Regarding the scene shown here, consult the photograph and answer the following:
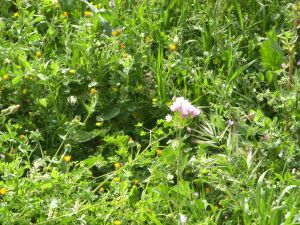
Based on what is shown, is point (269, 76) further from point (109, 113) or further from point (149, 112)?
point (109, 113)

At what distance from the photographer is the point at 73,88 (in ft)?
11.1

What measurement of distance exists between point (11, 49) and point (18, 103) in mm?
285

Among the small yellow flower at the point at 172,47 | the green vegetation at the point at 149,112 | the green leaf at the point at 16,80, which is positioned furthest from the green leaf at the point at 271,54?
the green leaf at the point at 16,80

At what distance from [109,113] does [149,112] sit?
19 cm

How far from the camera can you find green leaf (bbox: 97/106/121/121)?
3262 mm

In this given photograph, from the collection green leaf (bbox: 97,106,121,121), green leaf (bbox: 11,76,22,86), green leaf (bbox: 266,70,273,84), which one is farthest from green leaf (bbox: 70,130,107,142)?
green leaf (bbox: 266,70,273,84)

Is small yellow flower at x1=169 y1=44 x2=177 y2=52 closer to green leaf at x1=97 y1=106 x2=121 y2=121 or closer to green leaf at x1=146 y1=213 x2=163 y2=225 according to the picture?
green leaf at x1=97 y1=106 x2=121 y2=121

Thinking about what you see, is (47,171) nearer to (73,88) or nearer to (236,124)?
(73,88)

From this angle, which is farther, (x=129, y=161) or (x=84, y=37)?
(x=84, y=37)

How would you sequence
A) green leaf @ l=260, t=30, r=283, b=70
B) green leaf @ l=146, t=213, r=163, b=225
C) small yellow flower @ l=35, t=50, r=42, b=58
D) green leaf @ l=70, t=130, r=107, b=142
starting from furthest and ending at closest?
green leaf @ l=260, t=30, r=283, b=70
small yellow flower @ l=35, t=50, r=42, b=58
green leaf @ l=70, t=130, r=107, b=142
green leaf @ l=146, t=213, r=163, b=225

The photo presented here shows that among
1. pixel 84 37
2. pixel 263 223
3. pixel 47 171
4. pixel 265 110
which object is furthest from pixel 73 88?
pixel 263 223

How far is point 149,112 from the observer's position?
3363mm

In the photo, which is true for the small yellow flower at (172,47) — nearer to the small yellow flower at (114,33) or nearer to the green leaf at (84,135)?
the small yellow flower at (114,33)

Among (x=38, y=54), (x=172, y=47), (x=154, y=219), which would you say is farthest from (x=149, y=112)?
(x=154, y=219)
